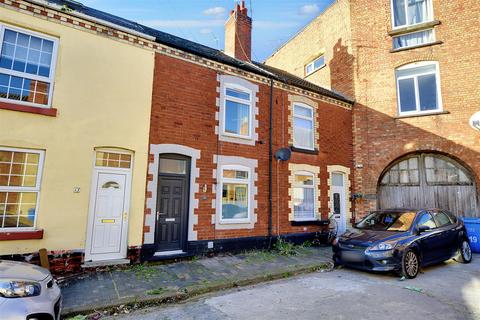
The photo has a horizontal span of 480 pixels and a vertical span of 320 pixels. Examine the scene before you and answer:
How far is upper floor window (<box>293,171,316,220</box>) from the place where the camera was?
35.5 ft

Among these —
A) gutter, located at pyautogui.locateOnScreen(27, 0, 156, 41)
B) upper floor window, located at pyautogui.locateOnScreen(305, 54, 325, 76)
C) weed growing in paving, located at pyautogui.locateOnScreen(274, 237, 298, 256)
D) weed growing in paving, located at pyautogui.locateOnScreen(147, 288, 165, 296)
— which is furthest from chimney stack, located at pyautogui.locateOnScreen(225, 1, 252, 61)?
weed growing in paving, located at pyautogui.locateOnScreen(147, 288, 165, 296)

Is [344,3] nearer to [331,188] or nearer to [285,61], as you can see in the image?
[285,61]

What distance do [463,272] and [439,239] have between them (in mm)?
922

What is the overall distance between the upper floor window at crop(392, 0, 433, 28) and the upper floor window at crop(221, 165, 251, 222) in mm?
9740

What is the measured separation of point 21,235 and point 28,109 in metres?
2.71

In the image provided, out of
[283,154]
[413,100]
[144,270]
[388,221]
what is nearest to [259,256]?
[144,270]

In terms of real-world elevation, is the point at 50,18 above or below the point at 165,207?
above

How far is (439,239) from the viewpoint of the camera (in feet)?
24.5

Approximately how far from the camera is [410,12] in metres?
12.4

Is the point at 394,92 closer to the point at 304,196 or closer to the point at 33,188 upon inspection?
the point at 304,196

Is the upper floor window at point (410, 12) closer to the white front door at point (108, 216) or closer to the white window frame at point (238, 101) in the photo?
the white window frame at point (238, 101)

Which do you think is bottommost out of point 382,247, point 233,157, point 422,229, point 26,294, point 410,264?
point 410,264

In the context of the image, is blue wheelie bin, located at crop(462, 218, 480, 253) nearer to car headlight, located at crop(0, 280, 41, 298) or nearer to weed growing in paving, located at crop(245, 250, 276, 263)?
weed growing in paving, located at crop(245, 250, 276, 263)

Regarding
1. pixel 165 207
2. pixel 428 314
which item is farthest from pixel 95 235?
pixel 428 314
